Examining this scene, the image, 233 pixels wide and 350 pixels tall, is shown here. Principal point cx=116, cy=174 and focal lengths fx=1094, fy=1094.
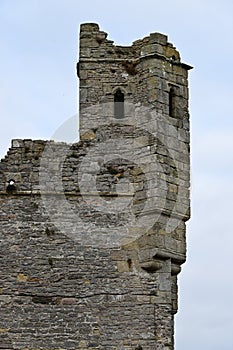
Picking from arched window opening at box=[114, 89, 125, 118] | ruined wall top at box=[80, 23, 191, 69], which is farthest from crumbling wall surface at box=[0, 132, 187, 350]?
ruined wall top at box=[80, 23, 191, 69]

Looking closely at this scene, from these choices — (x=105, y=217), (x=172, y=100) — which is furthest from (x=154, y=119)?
(x=105, y=217)

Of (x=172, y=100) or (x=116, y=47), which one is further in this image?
(x=116, y=47)

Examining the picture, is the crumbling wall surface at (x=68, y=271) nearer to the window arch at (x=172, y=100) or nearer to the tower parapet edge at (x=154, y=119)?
the tower parapet edge at (x=154, y=119)

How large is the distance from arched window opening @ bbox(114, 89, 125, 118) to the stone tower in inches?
0.9

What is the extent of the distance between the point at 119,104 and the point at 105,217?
210 cm

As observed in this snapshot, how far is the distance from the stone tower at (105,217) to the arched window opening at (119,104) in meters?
0.02

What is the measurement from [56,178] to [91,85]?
1.90 m

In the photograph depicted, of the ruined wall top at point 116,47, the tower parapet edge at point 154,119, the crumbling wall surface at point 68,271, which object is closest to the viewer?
the crumbling wall surface at point 68,271

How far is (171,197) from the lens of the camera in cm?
1798

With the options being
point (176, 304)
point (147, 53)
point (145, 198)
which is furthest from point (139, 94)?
point (176, 304)

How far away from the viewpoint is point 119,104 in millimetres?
18703

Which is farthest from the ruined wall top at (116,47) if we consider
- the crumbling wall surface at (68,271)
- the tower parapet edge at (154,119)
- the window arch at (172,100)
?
the crumbling wall surface at (68,271)

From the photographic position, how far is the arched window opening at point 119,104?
18.6m

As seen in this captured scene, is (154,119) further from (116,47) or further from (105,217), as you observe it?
(105,217)
